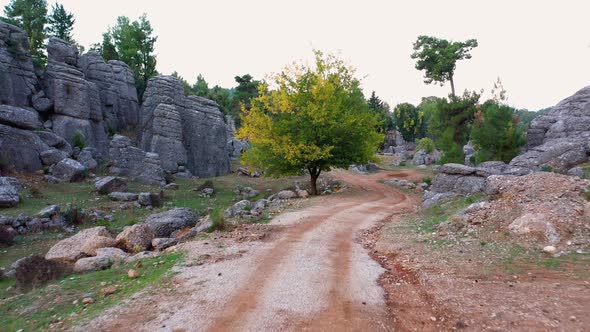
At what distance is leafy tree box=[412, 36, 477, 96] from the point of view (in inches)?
2046

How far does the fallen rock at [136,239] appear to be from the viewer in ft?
48.6

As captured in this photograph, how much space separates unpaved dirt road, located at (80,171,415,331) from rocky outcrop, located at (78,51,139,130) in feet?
135

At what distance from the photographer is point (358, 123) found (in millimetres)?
26625

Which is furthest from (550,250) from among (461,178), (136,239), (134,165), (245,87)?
(245,87)

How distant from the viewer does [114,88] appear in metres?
48.6

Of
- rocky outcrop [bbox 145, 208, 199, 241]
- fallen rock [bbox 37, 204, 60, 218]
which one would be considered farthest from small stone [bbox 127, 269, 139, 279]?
fallen rock [bbox 37, 204, 60, 218]

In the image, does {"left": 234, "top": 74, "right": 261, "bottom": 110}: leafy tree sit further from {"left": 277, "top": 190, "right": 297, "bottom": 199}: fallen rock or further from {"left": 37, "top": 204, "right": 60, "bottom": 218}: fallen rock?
{"left": 37, "top": 204, "right": 60, "bottom": 218}: fallen rock

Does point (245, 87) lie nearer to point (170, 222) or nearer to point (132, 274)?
point (170, 222)

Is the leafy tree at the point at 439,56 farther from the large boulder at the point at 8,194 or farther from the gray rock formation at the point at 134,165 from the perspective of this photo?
the large boulder at the point at 8,194

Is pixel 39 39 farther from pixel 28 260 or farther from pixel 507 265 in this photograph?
pixel 507 265

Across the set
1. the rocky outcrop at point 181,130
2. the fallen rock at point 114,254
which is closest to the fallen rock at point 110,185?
the rocky outcrop at point 181,130

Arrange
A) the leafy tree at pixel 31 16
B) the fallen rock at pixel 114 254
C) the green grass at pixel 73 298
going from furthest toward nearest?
the leafy tree at pixel 31 16
the fallen rock at pixel 114 254
the green grass at pixel 73 298

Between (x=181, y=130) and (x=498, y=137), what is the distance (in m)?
31.8

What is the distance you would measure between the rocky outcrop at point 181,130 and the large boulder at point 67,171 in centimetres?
985
